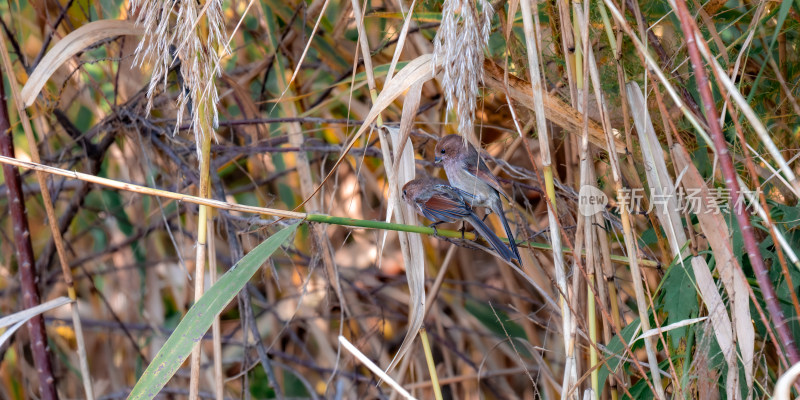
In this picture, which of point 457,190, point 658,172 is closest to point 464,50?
point 658,172

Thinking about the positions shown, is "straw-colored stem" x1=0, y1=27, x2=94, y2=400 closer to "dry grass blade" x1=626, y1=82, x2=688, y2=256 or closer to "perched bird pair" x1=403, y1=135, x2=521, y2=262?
"perched bird pair" x1=403, y1=135, x2=521, y2=262

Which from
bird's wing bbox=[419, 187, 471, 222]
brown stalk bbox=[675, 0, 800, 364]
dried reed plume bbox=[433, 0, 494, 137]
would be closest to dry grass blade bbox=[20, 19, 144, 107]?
dried reed plume bbox=[433, 0, 494, 137]

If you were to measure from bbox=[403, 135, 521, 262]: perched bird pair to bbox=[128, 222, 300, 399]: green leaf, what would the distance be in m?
0.69

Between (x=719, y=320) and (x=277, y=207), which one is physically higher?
(x=277, y=207)

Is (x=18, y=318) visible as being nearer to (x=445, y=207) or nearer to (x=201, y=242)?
(x=201, y=242)

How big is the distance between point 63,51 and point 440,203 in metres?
1.23

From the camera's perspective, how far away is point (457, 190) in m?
2.39

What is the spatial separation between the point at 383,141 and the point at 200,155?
0.47 metres

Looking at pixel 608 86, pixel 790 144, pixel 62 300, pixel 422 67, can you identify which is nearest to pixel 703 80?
pixel 422 67

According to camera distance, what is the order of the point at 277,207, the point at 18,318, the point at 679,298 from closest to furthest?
1. the point at 679,298
2. the point at 18,318
3. the point at 277,207

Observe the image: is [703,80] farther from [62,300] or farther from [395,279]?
[395,279]

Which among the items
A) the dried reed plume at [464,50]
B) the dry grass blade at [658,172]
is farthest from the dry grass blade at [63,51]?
the dry grass blade at [658,172]

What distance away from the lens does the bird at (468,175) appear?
2224 millimetres

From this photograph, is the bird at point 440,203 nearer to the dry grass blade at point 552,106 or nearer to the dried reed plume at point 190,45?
the dry grass blade at point 552,106
